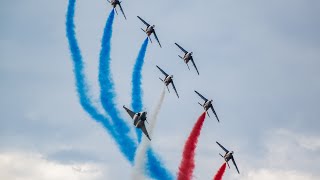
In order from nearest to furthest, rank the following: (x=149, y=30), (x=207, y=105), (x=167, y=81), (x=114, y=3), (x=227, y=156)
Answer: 1. (x=167, y=81)
2. (x=114, y=3)
3. (x=207, y=105)
4. (x=149, y=30)
5. (x=227, y=156)

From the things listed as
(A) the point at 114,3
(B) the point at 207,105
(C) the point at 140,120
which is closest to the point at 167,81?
(B) the point at 207,105

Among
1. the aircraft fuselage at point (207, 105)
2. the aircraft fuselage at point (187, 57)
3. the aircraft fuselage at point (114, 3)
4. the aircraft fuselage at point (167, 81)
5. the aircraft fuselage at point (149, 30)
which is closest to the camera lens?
the aircraft fuselage at point (167, 81)

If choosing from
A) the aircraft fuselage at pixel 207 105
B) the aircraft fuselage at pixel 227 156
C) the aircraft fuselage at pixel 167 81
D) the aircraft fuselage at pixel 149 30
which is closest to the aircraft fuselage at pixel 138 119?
the aircraft fuselage at pixel 167 81

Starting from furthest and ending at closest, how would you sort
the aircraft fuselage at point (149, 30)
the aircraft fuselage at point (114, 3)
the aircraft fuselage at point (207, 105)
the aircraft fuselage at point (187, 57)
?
the aircraft fuselage at point (187, 57) < the aircraft fuselage at point (149, 30) < the aircraft fuselage at point (207, 105) < the aircraft fuselage at point (114, 3)

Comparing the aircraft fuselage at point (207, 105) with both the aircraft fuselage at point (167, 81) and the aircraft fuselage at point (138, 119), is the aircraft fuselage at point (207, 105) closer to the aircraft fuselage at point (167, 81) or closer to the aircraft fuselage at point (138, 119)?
the aircraft fuselage at point (167, 81)

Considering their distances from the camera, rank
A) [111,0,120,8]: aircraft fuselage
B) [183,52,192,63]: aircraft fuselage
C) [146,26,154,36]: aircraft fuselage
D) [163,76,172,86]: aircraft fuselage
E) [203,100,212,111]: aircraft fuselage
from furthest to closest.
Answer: [183,52,192,63]: aircraft fuselage, [146,26,154,36]: aircraft fuselage, [203,100,212,111]: aircraft fuselage, [111,0,120,8]: aircraft fuselage, [163,76,172,86]: aircraft fuselage

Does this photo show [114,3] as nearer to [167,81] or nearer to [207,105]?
[167,81]

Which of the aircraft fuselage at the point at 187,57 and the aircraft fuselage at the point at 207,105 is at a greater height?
the aircraft fuselage at the point at 187,57

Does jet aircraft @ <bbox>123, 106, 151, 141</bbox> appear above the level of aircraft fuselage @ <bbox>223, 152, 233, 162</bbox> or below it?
below

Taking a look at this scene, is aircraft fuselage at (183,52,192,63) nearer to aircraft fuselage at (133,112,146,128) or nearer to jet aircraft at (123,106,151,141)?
jet aircraft at (123,106,151,141)

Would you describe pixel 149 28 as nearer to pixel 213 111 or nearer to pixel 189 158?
pixel 213 111

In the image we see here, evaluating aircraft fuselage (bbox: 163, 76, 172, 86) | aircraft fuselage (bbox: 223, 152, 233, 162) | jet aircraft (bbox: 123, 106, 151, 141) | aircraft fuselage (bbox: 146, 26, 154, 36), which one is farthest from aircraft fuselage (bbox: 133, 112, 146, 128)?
aircraft fuselage (bbox: 223, 152, 233, 162)

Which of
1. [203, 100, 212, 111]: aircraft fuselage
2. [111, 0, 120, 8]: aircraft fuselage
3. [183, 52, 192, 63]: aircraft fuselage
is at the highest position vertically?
[111, 0, 120, 8]: aircraft fuselage

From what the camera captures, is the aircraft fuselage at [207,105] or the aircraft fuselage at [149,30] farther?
the aircraft fuselage at [149,30]
